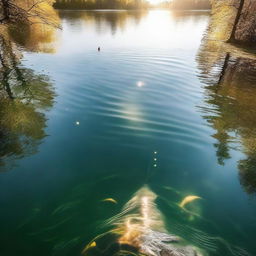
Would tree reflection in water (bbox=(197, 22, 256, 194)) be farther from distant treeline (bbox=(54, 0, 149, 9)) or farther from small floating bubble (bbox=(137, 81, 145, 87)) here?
distant treeline (bbox=(54, 0, 149, 9))

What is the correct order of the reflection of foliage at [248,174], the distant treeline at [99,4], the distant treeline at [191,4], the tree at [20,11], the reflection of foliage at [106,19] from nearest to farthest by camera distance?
the reflection of foliage at [248,174] → the tree at [20,11] → the reflection of foliage at [106,19] → the distant treeline at [99,4] → the distant treeline at [191,4]

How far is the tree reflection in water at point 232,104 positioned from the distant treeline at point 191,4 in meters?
147

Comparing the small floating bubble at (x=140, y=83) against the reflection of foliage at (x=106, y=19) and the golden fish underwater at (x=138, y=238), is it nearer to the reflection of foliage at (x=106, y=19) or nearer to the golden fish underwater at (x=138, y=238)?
the golden fish underwater at (x=138, y=238)

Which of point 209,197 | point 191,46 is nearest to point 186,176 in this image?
point 209,197

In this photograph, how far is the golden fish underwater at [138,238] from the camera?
18.9 ft

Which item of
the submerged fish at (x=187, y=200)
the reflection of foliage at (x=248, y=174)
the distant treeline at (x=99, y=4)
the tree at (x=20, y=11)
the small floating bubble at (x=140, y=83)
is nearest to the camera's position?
the submerged fish at (x=187, y=200)

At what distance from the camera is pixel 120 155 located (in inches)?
388

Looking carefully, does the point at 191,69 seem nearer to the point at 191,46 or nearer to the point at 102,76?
the point at 102,76

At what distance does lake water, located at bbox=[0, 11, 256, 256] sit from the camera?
22.2ft

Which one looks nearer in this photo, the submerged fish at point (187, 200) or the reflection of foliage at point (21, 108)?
the submerged fish at point (187, 200)

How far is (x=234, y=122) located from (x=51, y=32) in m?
37.9

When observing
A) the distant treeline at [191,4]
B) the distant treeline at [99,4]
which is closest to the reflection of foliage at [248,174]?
the distant treeline at [99,4]

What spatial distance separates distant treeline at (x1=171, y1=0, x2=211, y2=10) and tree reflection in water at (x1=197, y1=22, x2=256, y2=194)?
481 ft

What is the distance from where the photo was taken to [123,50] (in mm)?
28562
